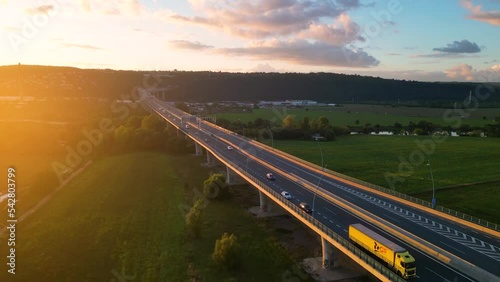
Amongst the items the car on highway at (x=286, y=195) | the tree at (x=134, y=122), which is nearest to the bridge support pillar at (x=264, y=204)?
the car on highway at (x=286, y=195)

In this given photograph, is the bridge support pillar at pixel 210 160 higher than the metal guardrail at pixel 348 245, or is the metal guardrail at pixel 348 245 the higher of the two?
the metal guardrail at pixel 348 245

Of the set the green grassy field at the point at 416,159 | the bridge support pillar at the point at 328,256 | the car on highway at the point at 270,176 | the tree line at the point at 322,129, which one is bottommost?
the bridge support pillar at the point at 328,256

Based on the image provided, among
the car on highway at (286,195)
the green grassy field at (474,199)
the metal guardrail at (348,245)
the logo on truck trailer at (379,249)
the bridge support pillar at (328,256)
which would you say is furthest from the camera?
the green grassy field at (474,199)

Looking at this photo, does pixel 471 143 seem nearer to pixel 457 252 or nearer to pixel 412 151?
pixel 412 151

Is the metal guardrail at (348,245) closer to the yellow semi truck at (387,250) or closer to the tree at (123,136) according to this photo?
the yellow semi truck at (387,250)

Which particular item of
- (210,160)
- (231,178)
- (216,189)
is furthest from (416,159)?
(216,189)

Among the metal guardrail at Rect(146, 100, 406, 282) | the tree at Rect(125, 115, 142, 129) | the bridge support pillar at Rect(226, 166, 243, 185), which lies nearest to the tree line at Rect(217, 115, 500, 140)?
the tree at Rect(125, 115, 142, 129)
